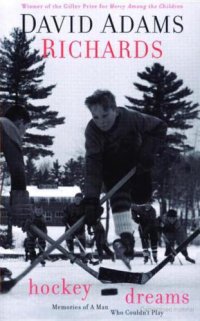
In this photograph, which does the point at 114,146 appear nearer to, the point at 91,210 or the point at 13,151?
the point at 91,210

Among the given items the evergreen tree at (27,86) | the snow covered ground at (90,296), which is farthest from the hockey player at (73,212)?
the evergreen tree at (27,86)

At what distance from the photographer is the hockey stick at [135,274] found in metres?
8.67

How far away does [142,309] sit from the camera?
8.40 m

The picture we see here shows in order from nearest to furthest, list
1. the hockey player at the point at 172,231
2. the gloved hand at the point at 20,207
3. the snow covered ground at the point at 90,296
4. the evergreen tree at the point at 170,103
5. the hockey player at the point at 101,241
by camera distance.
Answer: the snow covered ground at the point at 90,296 → the gloved hand at the point at 20,207 → the evergreen tree at the point at 170,103 → the hockey player at the point at 101,241 → the hockey player at the point at 172,231

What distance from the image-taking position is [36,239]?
8.72 m

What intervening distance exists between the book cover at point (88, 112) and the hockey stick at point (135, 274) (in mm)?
13

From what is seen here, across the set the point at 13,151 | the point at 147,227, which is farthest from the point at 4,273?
the point at 147,227

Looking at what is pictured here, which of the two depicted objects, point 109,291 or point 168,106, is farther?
point 168,106

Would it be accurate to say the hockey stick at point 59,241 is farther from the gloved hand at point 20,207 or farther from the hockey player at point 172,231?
the hockey player at point 172,231

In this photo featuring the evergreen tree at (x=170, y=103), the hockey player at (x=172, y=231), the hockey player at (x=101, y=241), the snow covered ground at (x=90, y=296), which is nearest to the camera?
the snow covered ground at (x=90, y=296)

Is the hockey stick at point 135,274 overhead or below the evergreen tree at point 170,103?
below

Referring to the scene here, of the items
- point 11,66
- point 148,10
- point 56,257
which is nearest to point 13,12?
point 11,66

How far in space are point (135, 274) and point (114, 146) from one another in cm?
96

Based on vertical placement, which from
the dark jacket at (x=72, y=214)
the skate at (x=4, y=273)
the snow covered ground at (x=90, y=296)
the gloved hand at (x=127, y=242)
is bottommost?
the snow covered ground at (x=90, y=296)
